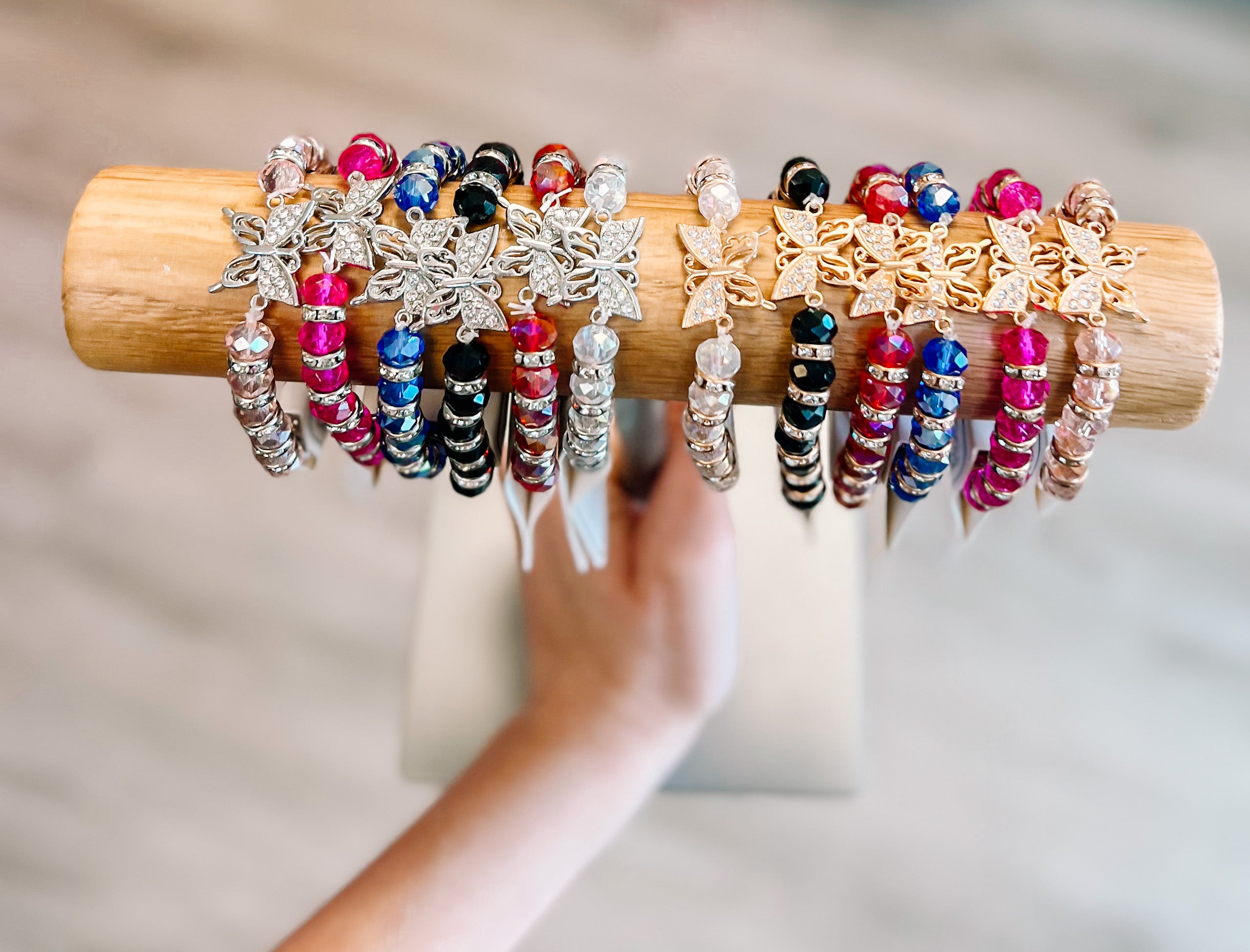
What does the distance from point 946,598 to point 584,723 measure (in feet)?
1.68

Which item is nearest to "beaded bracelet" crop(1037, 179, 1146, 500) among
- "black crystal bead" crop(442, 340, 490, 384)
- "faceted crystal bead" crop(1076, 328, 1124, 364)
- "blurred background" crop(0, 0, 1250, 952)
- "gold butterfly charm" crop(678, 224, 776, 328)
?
"faceted crystal bead" crop(1076, 328, 1124, 364)

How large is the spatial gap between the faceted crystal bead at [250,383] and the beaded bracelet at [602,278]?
0.11m

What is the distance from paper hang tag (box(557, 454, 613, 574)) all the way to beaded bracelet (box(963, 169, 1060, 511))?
154 mm

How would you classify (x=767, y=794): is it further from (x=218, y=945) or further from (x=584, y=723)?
(x=218, y=945)

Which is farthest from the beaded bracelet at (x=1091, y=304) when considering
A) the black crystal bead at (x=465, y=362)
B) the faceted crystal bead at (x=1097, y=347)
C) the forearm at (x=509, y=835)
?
the forearm at (x=509, y=835)

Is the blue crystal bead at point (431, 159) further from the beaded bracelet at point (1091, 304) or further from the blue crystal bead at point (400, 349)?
the beaded bracelet at point (1091, 304)

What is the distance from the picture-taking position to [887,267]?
1.07 feet

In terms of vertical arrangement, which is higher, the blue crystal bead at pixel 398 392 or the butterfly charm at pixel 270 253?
the butterfly charm at pixel 270 253

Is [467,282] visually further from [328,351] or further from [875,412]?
[875,412]

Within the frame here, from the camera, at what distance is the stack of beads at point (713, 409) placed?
0.32m

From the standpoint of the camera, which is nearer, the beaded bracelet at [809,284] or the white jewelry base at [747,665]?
the beaded bracelet at [809,284]

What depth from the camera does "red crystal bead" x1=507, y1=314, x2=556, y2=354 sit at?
0.32 metres

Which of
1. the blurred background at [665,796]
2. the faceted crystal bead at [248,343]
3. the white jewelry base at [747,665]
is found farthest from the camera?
the blurred background at [665,796]

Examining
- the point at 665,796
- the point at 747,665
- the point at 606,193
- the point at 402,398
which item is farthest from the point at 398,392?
the point at 665,796
